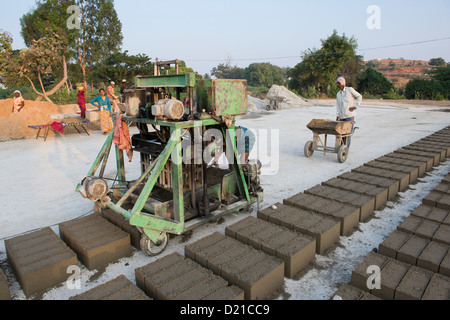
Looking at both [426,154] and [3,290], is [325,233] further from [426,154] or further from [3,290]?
[426,154]

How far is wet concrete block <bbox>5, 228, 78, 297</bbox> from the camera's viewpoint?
129 inches

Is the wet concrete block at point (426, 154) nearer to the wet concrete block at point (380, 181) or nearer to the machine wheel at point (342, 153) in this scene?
the machine wheel at point (342, 153)

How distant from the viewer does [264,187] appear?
650cm

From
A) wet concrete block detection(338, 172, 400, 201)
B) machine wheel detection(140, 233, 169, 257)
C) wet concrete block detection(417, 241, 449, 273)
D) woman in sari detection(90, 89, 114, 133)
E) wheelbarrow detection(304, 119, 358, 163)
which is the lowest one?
machine wheel detection(140, 233, 169, 257)

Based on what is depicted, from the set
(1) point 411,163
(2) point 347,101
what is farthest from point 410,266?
(2) point 347,101

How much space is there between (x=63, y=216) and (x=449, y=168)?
27.3 feet

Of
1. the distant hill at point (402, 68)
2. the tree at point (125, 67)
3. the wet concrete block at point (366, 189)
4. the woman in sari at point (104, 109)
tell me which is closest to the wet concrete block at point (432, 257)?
the wet concrete block at point (366, 189)

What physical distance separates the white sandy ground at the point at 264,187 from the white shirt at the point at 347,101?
128cm

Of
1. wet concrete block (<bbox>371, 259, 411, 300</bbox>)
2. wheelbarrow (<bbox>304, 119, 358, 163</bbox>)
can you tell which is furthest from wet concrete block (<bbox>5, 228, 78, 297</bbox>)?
wheelbarrow (<bbox>304, 119, 358, 163</bbox>)

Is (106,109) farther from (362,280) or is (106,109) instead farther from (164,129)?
(362,280)

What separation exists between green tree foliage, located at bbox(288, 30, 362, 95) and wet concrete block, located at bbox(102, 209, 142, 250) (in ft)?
103

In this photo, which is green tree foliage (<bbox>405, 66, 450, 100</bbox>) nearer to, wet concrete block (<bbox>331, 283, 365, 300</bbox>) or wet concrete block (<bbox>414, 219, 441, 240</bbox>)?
wet concrete block (<bbox>414, 219, 441, 240</bbox>)
